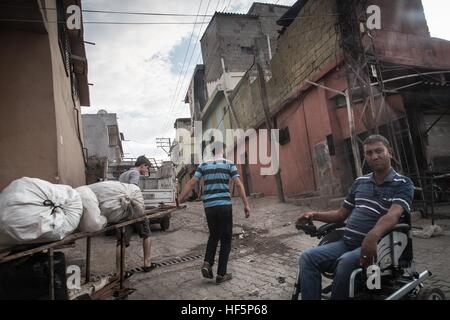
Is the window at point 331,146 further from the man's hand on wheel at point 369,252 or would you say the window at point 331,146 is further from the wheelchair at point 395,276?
the man's hand on wheel at point 369,252

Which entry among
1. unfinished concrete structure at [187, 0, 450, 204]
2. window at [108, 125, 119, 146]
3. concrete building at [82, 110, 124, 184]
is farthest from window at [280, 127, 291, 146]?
window at [108, 125, 119, 146]

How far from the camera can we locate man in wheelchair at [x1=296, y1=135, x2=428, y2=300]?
7.54 ft

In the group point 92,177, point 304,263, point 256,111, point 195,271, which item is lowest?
point 195,271

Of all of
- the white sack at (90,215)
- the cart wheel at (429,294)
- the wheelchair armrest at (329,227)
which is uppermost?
the white sack at (90,215)

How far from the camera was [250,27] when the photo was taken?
24.9 meters

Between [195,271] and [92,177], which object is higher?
[92,177]

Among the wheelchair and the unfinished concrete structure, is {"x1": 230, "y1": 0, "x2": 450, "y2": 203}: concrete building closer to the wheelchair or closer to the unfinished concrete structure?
the unfinished concrete structure

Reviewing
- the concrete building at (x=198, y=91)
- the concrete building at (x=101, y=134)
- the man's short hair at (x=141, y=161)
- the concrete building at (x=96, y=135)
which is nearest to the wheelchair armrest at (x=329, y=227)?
the man's short hair at (x=141, y=161)

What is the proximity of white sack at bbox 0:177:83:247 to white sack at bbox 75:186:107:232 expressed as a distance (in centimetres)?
20

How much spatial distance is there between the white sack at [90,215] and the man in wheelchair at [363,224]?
2.07m

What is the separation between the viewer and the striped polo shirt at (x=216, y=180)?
4.37 m

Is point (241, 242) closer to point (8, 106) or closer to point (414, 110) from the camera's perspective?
point (8, 106)

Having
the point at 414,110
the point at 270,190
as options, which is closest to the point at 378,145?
the point at 414,110
